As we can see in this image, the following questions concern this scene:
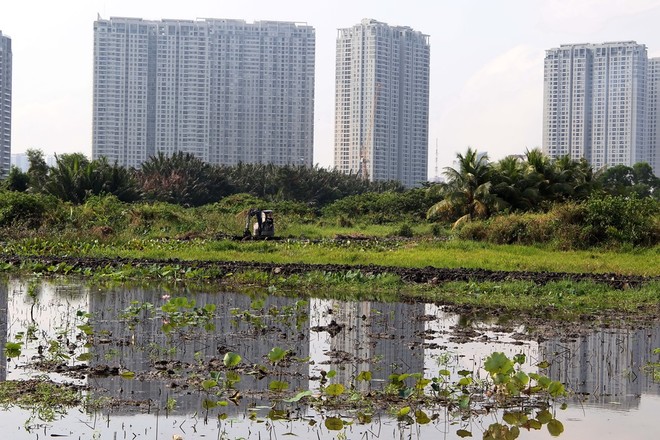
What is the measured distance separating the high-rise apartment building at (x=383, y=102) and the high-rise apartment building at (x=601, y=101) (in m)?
12.4

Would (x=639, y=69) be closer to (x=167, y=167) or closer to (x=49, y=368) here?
(x=167, y=167)

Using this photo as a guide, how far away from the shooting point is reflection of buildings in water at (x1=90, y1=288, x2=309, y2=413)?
7.84 m

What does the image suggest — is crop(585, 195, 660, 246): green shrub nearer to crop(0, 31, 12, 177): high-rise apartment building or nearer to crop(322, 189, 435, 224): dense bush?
crop(322, 189, 435, 224): dense bush

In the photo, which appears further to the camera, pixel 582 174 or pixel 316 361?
pixel 582 174

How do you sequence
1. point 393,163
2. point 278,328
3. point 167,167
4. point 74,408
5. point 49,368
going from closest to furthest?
point 74,408 → point 49,368 → point 278,328 → point 167,167 → point 393,163

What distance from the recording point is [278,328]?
37.6 feet

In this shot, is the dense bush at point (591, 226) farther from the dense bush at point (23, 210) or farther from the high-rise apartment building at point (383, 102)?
the high-rise apartment building at point (383, 102)

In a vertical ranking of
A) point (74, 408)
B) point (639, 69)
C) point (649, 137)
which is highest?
point (639, 69)

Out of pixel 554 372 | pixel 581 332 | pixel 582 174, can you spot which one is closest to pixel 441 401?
pixel 554 372

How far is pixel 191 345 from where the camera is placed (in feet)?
32.9

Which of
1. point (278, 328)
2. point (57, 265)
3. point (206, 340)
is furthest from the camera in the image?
point (57, 265)

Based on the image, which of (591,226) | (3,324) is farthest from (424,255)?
(3,324)

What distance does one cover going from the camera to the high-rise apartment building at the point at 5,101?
240ft

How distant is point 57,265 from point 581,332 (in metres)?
11.7
